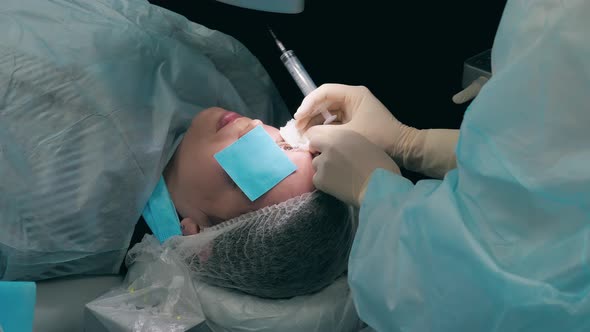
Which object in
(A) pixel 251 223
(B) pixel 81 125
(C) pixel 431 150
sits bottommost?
(C) pixel 431 150

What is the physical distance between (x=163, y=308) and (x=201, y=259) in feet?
0.48

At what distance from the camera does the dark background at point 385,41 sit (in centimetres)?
165

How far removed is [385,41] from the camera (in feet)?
5.63

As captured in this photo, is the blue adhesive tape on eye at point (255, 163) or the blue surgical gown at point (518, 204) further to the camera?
the blue adhesive tape on eye at point (255, 163)

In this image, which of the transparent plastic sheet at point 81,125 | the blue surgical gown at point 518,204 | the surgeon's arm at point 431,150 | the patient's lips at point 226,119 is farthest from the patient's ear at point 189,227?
the blue surgical gown at point 518,204

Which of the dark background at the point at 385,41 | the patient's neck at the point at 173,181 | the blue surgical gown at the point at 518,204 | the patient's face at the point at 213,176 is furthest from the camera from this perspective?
the dark background at the point at 385,41

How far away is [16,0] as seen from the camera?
4.74 ft

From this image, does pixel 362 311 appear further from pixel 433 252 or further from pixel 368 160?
pixel 368 160

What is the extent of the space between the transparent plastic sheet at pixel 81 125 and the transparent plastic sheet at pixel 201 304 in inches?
3.4

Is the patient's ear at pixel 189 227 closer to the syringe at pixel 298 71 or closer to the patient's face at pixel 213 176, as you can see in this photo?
the patient's face at pixel 213 176

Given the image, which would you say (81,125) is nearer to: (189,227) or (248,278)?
(189,227)

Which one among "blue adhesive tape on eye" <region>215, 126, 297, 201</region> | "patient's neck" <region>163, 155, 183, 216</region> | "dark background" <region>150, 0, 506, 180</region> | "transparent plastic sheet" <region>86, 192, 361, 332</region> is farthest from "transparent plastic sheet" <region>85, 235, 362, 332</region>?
"dark background" <region>150, 0, 506, 180</region>

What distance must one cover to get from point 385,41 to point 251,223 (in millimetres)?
712

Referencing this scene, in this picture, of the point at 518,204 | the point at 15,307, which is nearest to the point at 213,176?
the point at 15,307
